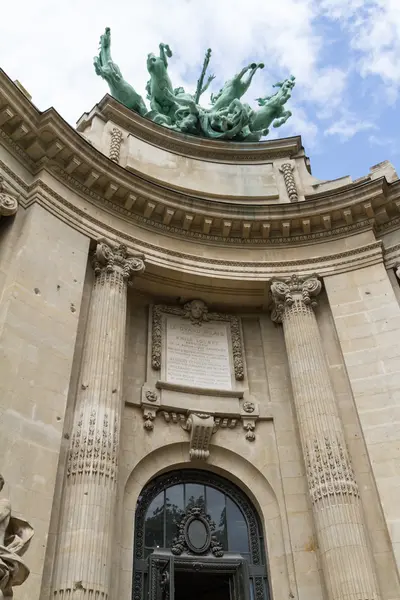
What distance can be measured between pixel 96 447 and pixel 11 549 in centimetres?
480

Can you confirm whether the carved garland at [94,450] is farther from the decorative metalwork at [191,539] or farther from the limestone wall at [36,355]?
the decorative metalwork at [191,539]

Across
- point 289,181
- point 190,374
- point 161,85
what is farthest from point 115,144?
point 190,374

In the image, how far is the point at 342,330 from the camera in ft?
46.7

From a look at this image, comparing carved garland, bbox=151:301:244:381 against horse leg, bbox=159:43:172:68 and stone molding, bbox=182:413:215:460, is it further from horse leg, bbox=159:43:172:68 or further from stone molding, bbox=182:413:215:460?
horse leg, bbox=159:43:172:68

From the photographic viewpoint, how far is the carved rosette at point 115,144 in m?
17.2

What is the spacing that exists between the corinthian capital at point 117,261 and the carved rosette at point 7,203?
88.9 inches

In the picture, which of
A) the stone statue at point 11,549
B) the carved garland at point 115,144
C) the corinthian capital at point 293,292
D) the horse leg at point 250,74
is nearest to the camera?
the stone statue at point 11,549

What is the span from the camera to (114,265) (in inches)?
556

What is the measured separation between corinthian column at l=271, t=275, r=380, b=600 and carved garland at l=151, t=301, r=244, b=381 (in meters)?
1.21

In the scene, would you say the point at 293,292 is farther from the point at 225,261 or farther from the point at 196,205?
the point at 196,205

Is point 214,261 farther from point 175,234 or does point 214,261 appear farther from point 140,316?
point 140,316

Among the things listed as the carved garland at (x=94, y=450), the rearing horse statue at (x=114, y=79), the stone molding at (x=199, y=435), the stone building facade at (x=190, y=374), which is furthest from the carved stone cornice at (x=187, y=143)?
the carved garland at (x=94, y=450)

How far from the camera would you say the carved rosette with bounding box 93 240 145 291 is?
13.9 m

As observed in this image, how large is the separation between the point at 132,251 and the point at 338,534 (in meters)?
8.13
